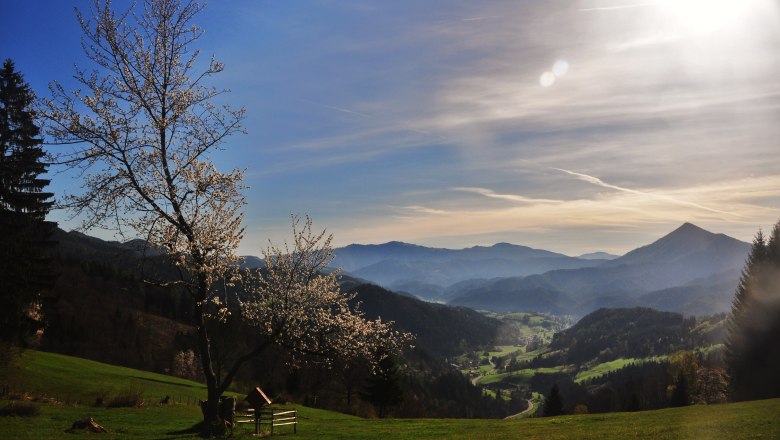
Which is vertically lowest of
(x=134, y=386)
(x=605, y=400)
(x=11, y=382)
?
(x=605, y=400)

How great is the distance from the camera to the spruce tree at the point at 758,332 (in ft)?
222

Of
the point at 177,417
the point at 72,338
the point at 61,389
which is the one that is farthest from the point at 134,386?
the point at 72,338

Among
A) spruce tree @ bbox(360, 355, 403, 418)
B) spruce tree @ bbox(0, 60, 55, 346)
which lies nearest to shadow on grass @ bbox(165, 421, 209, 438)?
spruce tree @ bbox(0, 60, 55, 346)

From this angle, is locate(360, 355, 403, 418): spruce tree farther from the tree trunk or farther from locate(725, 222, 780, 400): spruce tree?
locate(725, 222, 780, 400): spruce tree

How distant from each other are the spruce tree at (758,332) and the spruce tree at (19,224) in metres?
92.1

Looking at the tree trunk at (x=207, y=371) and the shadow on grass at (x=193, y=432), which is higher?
the tree trunk at (x=207, y=371)

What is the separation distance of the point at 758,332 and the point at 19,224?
332 ft

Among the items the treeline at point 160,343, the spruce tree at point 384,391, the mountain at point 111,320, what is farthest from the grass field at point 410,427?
the mountain at point 111,320

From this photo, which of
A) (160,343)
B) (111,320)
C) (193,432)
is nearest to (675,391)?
(193,432)

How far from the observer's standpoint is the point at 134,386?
177 feet

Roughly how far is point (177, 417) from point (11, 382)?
1444 cm

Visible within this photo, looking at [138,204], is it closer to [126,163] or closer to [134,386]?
[126,163]

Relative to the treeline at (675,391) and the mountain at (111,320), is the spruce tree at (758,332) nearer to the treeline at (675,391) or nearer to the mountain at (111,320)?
the treeline at (675,391)

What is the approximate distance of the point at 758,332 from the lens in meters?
71.1
